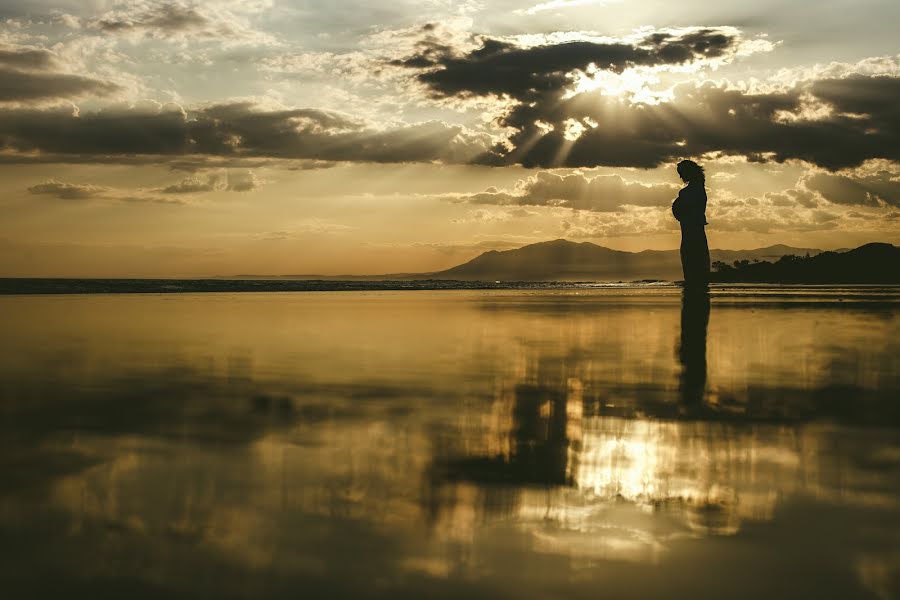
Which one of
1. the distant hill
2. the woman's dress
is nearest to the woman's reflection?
the woman's dress

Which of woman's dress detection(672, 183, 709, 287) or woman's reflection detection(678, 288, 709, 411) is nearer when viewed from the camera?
woman's reflection detection(678, 288, 709, 411)

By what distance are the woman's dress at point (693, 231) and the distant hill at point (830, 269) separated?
2964 cm

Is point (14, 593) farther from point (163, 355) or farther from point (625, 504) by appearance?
point (163, 355)

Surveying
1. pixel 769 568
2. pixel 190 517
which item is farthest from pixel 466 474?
pixel 769 568

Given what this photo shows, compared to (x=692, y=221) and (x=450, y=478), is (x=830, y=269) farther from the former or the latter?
(x=450, y=478)

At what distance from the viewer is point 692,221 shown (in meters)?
97.8

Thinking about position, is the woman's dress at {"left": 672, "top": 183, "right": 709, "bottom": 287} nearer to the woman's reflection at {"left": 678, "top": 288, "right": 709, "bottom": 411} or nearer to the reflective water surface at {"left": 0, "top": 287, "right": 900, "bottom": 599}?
the woman's reflection at {"left": 678, "top": 288, "right": 709, "bottom": 411}

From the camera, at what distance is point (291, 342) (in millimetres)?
21734

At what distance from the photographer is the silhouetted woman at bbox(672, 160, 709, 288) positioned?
315 ft

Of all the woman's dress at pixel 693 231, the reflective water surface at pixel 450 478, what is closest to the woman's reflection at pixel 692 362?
the reflective water surface at pixel 450 478

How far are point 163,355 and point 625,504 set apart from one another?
1402 centimetres

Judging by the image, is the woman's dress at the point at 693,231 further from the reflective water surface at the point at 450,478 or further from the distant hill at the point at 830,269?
the reflective water surface at the point at 450,478

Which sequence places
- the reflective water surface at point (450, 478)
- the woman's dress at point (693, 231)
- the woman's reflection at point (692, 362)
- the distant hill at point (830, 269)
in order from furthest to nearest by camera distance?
the distant hill at point (830, 269)
the woman's dress at point (693, 231)
the woman's reflection at point (692, 362)
the reflective water surface at point (450, 478)

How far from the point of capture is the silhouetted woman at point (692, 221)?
9600cm
